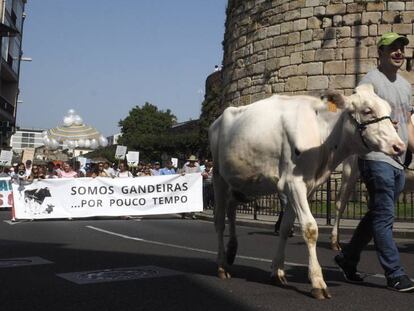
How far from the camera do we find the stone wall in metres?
18.4

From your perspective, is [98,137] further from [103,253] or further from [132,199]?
[103,253]

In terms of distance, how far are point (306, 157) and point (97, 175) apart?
13814 millimetres

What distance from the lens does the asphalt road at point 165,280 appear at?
4.37 m

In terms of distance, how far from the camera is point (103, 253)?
7.52 meters

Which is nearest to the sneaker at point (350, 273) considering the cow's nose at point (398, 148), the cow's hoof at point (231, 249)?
the cow's hoof at point (231, 249)

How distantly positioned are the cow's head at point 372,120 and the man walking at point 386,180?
0.42 metres

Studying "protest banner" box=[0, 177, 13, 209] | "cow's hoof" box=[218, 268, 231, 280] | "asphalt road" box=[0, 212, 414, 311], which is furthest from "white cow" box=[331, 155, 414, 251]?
"protest banner" box=[0, 177, 13, 209]

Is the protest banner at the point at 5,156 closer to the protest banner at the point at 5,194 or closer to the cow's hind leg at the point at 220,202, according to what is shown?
the protest banner at the point at 5,194

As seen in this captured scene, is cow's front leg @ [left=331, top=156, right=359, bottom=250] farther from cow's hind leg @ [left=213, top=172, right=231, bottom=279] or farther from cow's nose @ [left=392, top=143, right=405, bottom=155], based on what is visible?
cow's nose @ [left=392, top=143, right=405, bottom=155]

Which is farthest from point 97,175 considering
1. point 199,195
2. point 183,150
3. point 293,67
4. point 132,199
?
point 183,150

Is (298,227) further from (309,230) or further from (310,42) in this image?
(310,42)

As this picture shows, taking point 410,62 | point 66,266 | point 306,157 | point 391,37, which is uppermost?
point 410,62

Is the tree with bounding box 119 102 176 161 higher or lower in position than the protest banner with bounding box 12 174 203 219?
higher

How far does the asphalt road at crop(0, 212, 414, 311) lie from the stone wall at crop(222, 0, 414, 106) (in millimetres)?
10880
